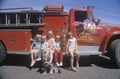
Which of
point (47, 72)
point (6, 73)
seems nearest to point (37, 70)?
point (47, 72)

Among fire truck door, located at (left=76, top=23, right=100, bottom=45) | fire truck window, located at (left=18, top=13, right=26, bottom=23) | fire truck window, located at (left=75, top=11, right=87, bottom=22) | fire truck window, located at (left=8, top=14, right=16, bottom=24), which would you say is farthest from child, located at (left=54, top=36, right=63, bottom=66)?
fire truck window, located at (left=8, top=14, right=16, bottom=24)

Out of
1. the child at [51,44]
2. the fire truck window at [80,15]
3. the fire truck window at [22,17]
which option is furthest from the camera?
the fire truck window at [80,15]

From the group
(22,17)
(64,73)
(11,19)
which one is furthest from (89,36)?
(11,19)

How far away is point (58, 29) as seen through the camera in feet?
21.1

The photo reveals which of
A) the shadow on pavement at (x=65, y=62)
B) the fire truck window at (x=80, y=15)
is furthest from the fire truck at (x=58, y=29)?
the shadow on pavement at (x=65, y=62)

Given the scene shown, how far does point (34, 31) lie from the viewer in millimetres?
6316

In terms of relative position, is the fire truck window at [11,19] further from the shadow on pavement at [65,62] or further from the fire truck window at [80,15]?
the fire truck window at [80,15]

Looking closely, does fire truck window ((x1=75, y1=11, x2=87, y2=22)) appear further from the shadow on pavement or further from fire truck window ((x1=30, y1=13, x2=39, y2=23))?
the shadow on pavement

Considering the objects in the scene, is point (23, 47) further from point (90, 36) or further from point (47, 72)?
point (90, 36)

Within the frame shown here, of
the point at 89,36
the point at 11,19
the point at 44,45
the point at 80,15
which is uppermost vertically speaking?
the point at 80,15

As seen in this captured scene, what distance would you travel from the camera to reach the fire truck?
20.4 feet

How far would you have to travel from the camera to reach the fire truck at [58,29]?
245 inches

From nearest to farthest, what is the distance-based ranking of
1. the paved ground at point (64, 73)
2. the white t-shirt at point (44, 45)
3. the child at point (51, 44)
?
the paved ground at point (64, 73)
the child at point (51, 44)
the white t-shirt at point (44, 45)

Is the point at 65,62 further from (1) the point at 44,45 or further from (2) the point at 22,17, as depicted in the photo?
(2) the point at 22,17
